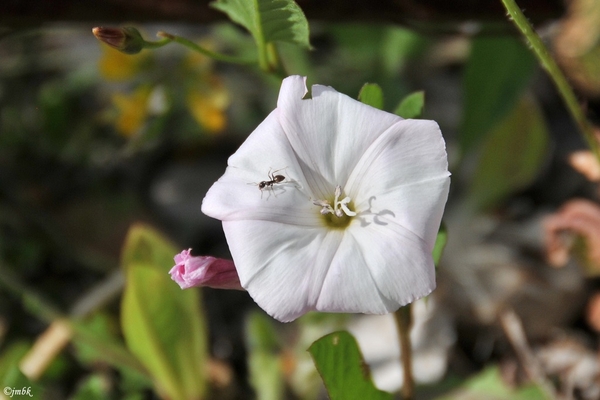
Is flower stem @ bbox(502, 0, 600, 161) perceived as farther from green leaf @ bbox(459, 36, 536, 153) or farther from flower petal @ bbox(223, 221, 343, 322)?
green leaf @ bbox(459, 36, 536, 153)

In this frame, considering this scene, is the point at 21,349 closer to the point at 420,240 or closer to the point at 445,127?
the point at 420,240

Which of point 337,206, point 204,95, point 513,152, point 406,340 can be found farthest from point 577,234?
point 204,95

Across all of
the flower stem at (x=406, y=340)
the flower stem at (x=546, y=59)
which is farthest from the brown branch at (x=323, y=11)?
the flower stem at (x=406, y=340)

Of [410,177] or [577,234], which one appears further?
[577,234]

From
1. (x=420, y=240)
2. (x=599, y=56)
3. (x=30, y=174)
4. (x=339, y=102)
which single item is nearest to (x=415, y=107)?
(x=339, y=102)

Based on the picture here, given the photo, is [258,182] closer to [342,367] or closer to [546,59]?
[342,367]

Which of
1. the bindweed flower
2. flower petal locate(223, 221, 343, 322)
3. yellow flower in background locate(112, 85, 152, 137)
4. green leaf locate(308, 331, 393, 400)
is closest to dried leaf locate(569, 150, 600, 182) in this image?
green leaf locate(308, 331, 393, 400)
